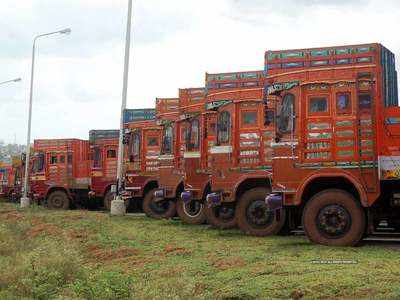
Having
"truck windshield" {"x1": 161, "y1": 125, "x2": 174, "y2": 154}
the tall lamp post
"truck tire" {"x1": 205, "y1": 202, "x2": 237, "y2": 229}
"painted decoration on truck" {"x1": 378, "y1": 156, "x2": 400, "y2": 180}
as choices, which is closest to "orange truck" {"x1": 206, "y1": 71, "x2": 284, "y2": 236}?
"truck tire" {"x1": 205, "y1": 202, "x2": 237, "y2": 229}

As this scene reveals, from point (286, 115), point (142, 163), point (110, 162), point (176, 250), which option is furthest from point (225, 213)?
point (110, 162)

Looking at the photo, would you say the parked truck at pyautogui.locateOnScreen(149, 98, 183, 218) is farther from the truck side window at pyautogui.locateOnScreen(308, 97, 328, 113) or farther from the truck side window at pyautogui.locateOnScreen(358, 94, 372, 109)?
the truck side window at pyautogui.locateOnScreen(358, 94, 372, 109)

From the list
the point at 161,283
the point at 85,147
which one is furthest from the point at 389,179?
the point at 85,147

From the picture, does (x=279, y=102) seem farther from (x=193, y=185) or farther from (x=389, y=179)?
(x=193, y=185)

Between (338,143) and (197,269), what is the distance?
3985 millimetres

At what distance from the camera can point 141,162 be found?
2112 centimetres

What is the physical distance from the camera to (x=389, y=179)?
10281 mm

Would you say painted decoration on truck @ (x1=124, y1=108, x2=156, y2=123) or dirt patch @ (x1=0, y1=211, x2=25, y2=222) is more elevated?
painted decoration on truck @ (x1=124, y1=108, x2=156, y2=123)

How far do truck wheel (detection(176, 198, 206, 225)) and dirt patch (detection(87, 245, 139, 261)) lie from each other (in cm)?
564

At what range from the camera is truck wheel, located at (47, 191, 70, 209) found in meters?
27.8

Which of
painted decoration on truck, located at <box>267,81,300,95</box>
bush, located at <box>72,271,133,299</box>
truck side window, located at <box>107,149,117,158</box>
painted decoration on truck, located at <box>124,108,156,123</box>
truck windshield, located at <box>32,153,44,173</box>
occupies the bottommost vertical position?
bush, located at <box>72,271,133,299</box>

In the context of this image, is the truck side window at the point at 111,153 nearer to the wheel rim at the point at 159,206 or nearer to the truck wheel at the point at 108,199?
the truck wheel at the point at 108,199

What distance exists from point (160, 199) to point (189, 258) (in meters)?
8.76

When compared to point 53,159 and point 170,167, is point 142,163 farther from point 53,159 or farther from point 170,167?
point 53,159
